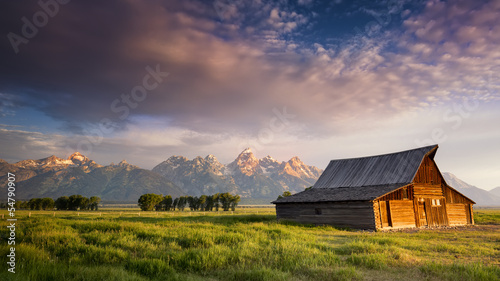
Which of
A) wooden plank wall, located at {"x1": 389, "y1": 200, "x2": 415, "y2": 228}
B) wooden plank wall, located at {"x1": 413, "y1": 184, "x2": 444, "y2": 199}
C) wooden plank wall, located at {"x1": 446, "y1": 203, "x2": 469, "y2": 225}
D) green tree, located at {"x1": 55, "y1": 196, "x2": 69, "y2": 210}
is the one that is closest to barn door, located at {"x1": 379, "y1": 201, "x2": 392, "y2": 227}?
wooden plank wall, located at {"x1": 389, "y1": 200, "x2": 415, "y2": 228}

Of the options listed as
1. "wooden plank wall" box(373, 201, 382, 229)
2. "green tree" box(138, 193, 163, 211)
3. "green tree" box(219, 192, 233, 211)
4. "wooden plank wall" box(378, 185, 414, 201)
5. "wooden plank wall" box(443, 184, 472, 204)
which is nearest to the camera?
"wooden plank wall" box(373, 201, 382, 229)

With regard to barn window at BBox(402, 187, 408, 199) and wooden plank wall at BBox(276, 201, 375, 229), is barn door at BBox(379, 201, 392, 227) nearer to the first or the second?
wooden plank wall at BBox(276, 201, 375, 229)

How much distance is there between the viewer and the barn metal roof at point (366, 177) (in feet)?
92.2

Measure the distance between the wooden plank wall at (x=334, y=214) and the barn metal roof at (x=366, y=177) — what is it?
0.83m

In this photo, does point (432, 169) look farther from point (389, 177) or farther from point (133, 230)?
point (133, 230)

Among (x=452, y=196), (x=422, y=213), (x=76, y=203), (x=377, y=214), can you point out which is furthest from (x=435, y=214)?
(x=76, y=203)

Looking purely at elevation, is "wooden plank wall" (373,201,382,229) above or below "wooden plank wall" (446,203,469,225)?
above

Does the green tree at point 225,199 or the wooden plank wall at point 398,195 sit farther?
the green tree at point 225,199

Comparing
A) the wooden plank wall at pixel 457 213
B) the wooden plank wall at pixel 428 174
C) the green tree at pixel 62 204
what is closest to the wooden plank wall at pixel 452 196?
the wooden plank wall at pixel 457 213

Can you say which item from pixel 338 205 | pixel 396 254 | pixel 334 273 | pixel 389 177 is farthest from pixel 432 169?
pixel 334 273

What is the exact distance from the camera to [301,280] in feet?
24.9

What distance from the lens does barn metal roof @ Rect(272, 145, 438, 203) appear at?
2812 centimetres

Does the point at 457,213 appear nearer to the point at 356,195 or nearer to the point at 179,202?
the point at 356,195

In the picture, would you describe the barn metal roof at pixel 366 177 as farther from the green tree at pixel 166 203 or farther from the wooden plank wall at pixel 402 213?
the green tree at pixel 166 203
